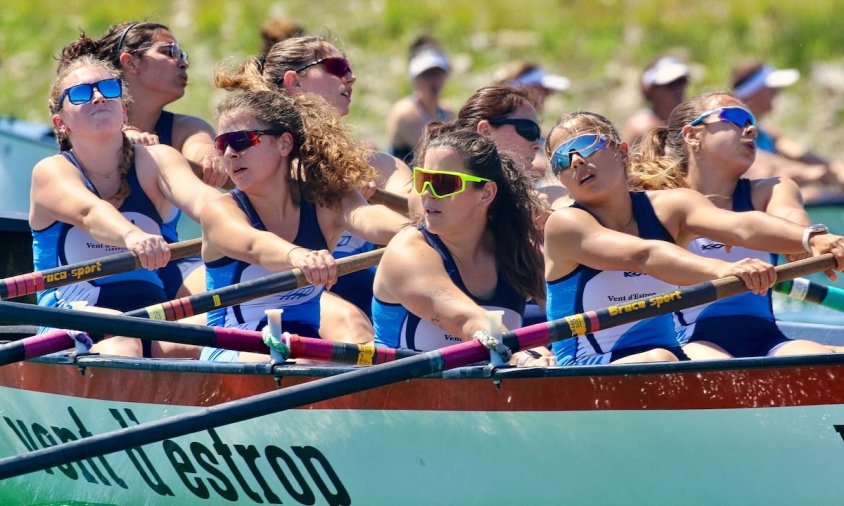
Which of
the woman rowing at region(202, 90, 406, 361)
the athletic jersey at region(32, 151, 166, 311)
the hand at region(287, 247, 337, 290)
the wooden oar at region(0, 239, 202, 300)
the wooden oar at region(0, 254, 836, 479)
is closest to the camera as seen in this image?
the wooden oar at region(0, 254, 836, 479)

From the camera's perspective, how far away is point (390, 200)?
6320mm

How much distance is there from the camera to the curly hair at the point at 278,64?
20.6 feet

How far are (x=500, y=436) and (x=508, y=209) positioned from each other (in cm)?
85

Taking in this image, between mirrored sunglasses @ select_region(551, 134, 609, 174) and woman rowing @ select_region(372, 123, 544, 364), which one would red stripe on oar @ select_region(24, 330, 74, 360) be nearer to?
woman rowing @ select_region(372, 123, 544, 364)

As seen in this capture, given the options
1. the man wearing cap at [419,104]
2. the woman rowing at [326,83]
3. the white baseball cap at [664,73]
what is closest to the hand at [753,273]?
the woman rowing at [326,83]

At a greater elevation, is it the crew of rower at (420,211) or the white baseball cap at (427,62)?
the white baseball cap at (427,62)

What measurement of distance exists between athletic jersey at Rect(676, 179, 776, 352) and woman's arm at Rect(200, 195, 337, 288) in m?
1.32

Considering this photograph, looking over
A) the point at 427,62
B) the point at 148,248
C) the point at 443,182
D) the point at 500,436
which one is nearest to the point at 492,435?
the point at 500,436

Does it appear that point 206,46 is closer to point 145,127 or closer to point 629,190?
point 145,127

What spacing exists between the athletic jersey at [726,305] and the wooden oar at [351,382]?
765mm

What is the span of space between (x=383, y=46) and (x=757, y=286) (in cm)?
1300

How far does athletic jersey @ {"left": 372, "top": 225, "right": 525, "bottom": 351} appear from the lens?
15.8 feet

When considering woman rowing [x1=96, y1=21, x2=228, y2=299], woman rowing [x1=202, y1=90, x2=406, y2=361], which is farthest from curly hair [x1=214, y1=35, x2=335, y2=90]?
woman rowing [x1=202, y1=90, x2=406, y2=361]

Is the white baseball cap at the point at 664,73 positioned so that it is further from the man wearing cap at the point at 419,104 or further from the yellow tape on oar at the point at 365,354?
the yellow tape on oar at the point at 365,354
